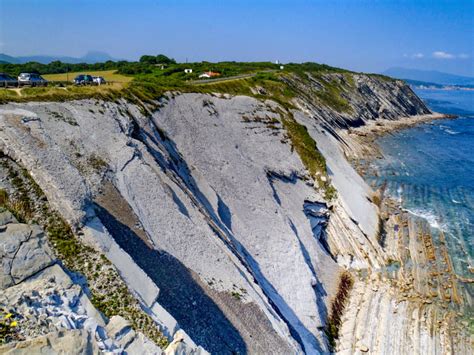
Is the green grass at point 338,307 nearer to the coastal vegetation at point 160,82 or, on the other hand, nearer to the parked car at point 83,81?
the coastal vegetation at point 160,82

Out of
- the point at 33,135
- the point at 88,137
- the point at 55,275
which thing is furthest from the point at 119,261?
the point at 88,137

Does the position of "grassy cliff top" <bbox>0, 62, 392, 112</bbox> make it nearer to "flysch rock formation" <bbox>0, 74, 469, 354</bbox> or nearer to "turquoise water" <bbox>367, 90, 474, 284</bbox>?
→ "flysch rock formation" <bbox>0, 74, 469, 354</bbox>

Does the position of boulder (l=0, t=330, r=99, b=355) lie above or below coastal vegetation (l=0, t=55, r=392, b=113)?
below

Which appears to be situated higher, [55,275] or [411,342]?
[55,275]

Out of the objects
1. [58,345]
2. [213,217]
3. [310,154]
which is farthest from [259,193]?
[58,345]

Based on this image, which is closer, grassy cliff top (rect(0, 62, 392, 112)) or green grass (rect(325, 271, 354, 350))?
green grass (rect(325, 271, 354, 350))

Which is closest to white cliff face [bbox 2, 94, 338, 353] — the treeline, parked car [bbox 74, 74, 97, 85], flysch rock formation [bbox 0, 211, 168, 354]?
flysch rock formation [bbox 0, 211, 168, 354]

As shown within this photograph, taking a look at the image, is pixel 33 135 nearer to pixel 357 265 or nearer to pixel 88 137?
pixel 88 137
